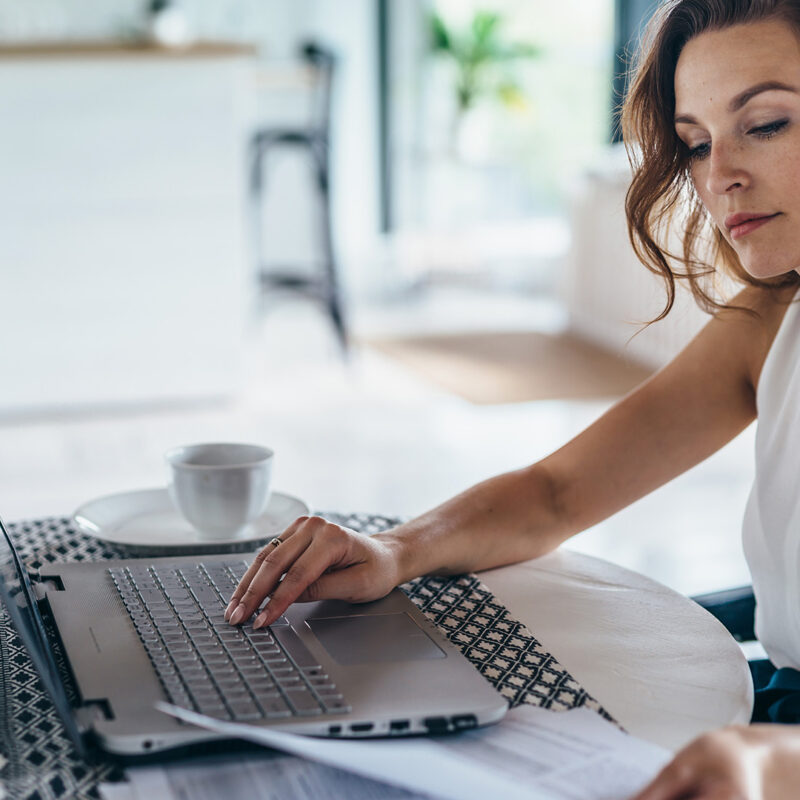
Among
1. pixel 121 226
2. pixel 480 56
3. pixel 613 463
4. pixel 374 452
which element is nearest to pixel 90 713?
pixel 613 463

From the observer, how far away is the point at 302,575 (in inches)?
33.3

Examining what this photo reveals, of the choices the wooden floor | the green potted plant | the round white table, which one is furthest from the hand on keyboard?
the green potted plant

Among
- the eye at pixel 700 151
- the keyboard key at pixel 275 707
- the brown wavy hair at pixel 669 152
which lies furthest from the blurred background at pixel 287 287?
the keyboard key at pixel 275 707

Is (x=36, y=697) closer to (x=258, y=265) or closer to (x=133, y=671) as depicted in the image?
(x=133, y=671)

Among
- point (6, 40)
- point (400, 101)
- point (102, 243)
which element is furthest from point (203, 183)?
point (400, 101)

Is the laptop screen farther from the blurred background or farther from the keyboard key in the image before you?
the blurred background

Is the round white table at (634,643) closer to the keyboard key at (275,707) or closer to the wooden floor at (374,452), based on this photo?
the keyboard key at (275,707)

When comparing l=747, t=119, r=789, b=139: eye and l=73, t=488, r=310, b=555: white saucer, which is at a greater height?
l=747, t=119, r=789, b=139: eye

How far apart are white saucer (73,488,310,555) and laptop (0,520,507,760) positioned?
0.37 feet

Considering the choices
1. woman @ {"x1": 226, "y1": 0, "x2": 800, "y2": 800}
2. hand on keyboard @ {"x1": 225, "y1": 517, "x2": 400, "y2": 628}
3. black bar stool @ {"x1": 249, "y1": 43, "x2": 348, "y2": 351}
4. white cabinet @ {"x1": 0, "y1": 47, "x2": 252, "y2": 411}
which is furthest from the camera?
black bar stool @ {"x1": 249, "y1": 43, "x2": 348, "y2": 351}

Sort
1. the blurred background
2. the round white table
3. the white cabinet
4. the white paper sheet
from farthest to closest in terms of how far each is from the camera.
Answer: the white cabinet → the blurred background → the round white table → the white paper sheet

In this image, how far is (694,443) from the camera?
3.69 ft

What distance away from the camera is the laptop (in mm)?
642

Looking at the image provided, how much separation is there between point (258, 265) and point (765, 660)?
5104mm
